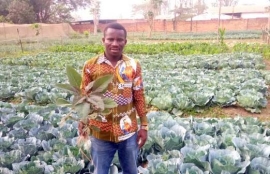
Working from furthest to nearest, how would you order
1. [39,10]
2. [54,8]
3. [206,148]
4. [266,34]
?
1. [54,8]
2. [39,10]
3. [266,34]
4. [206,148]

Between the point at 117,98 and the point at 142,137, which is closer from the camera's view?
the point at 117,98

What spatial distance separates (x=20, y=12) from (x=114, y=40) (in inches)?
1386

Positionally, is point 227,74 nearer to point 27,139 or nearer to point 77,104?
point 27,139

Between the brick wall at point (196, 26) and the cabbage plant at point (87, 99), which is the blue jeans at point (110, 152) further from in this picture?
the brick wall at point (196, 26)

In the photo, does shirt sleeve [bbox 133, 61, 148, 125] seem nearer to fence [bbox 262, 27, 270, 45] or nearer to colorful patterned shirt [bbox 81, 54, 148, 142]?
colorful patterned shirt [bbox 81, 54, 148, 142]

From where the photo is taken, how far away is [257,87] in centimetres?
596

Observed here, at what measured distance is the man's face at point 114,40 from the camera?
6.05 ft

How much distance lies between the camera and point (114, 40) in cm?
185

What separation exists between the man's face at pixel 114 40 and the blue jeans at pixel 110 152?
65 cm

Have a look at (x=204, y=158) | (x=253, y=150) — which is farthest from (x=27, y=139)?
(x=253, y=150)

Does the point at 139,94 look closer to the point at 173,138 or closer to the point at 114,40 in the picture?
the point at 114,40

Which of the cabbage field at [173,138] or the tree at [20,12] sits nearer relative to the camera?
the cabbage field at [173,138]

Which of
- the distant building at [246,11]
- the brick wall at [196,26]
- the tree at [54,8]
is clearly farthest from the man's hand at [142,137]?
the distant building at [246,11]

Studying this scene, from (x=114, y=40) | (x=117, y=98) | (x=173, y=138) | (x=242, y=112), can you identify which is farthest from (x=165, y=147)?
(x=242, y=112)
